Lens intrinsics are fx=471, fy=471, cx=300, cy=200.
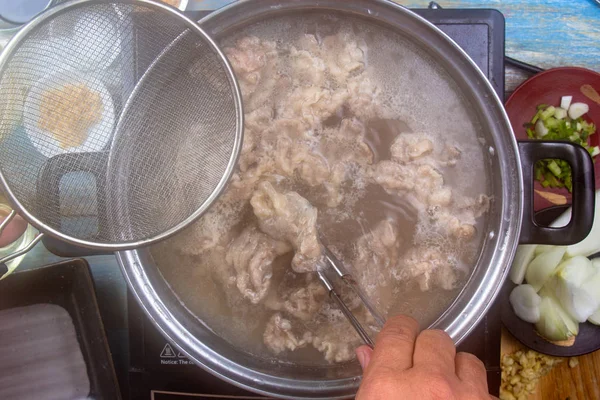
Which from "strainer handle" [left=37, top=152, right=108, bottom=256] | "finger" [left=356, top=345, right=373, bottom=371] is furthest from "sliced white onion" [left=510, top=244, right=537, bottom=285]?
"strainer handle" [left=37, top=152, right=108, bottom=256]

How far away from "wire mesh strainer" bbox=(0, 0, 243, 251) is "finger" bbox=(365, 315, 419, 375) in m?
0.87

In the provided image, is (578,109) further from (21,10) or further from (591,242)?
(21,10)

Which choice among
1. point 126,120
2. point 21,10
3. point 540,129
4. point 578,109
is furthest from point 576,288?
point 21,10

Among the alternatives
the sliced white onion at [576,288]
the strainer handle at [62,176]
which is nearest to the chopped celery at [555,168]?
the sliced white onion at [576,288]

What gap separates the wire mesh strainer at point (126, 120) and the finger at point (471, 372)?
1086mm

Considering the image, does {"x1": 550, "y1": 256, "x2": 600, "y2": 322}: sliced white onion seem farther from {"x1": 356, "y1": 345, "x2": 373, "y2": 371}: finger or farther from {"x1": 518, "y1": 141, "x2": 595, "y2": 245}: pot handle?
{"x1": 356, "y1": 345, "x2": 373, "y2": 371}: finger

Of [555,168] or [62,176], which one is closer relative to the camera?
[62,176]

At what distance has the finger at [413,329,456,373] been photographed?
140 cm

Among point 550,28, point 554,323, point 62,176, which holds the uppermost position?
point 550,28

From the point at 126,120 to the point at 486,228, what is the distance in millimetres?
1626

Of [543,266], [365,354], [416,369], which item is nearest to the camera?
[416,369]

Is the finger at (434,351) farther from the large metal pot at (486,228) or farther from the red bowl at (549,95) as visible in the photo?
the red bowl at (549,95)

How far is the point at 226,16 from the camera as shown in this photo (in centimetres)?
189

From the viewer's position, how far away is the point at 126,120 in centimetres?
208
